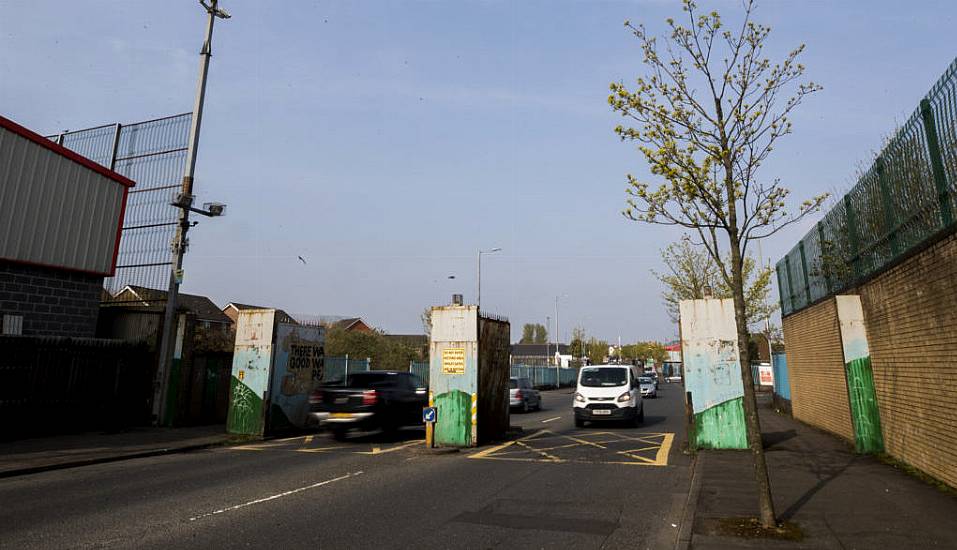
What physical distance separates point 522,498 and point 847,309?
7800 millimetres

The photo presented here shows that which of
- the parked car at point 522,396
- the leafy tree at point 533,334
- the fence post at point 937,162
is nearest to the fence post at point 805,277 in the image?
the fence post at point 937,162

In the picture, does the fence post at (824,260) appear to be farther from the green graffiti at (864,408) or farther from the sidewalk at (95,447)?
the sidewalk at (95,447)

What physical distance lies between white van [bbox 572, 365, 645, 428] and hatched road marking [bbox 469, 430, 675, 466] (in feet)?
3.27

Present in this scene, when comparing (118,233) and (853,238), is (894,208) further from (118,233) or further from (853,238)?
(118,233)

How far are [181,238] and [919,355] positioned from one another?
16.9 m

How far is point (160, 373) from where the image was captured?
51.0 feet

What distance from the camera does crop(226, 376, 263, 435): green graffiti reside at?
14633 mm

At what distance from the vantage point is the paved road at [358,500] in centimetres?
577

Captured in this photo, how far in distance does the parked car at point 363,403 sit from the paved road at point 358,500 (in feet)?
3.84

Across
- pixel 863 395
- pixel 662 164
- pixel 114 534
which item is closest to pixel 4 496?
pixel 114 534

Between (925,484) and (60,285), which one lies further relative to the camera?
(60,285)

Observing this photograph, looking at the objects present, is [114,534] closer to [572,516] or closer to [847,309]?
[572,516]

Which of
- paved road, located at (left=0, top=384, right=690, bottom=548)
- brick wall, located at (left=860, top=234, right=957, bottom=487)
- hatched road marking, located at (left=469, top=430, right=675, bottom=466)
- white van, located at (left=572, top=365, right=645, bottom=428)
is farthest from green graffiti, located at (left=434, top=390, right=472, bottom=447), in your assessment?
brick wall, located at (left=860, top=234, right=957, bottom=487)

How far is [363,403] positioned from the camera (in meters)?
13.3
